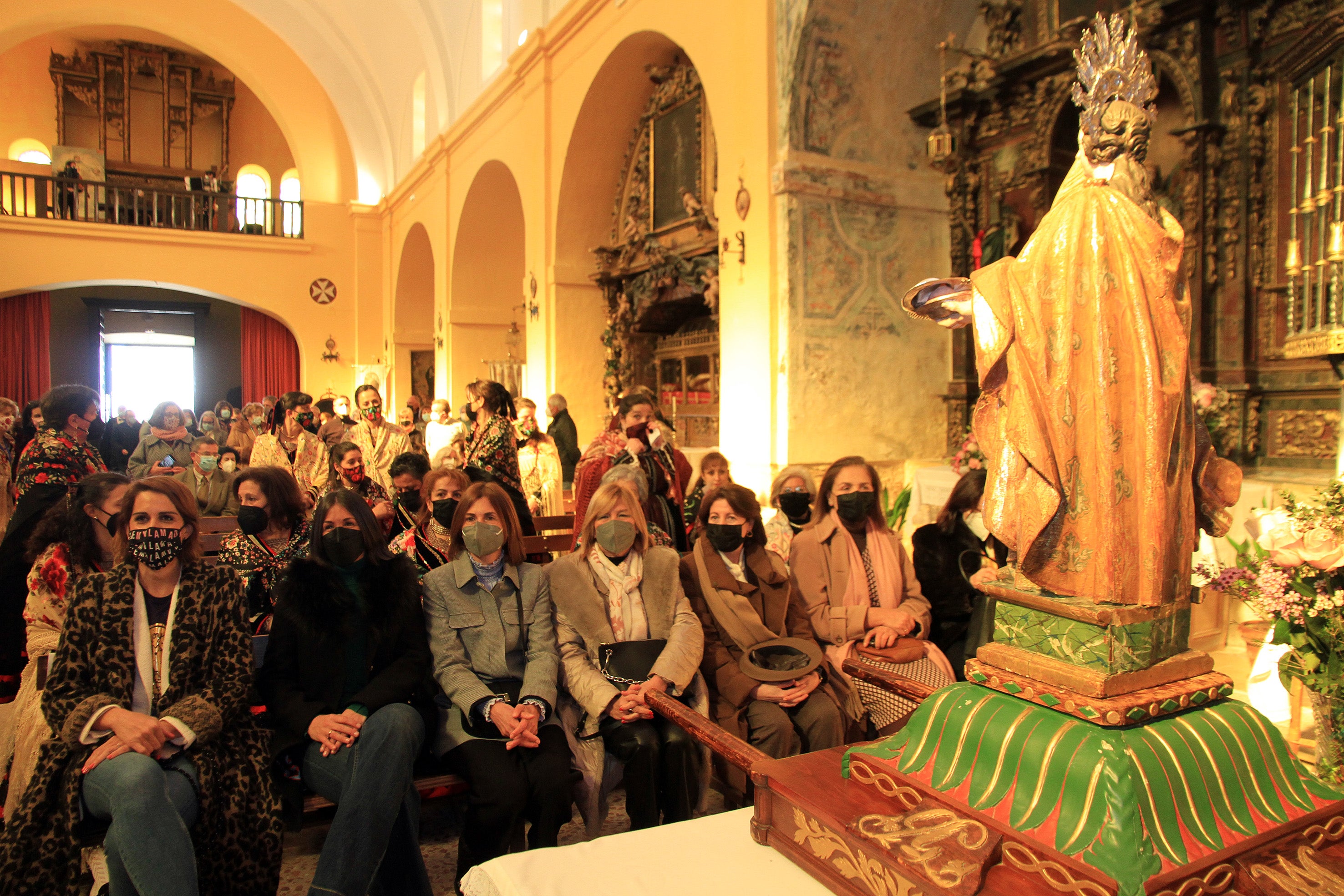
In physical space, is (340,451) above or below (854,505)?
above

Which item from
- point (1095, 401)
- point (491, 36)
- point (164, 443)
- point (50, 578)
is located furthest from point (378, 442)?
point (491, 36)

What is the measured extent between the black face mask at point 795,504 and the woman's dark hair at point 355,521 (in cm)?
210

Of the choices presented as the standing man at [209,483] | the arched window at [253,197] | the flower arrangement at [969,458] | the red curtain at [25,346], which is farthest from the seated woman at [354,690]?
the red curtain at [25,346]

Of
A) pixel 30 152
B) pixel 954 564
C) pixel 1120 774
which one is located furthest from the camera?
pixel 30 152

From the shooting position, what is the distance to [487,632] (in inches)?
123

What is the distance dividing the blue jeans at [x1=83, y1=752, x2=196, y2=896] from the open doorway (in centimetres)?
1998

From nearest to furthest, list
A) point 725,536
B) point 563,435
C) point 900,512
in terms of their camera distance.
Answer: point 725,536 < point 900,512 < point 563,435

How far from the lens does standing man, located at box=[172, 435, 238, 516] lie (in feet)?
20.8

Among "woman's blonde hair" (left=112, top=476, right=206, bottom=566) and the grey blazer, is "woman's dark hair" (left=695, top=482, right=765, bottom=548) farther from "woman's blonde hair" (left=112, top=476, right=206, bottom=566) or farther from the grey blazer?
"woman's blonde hair" (left=112, top=476, right=206, bottom=566)

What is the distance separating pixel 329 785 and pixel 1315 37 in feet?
20.7

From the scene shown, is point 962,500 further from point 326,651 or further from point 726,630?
point 326,651

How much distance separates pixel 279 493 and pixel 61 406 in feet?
6.35

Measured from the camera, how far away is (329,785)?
2656 millimetres

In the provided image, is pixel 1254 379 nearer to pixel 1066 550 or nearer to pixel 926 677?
pixel 926 677
